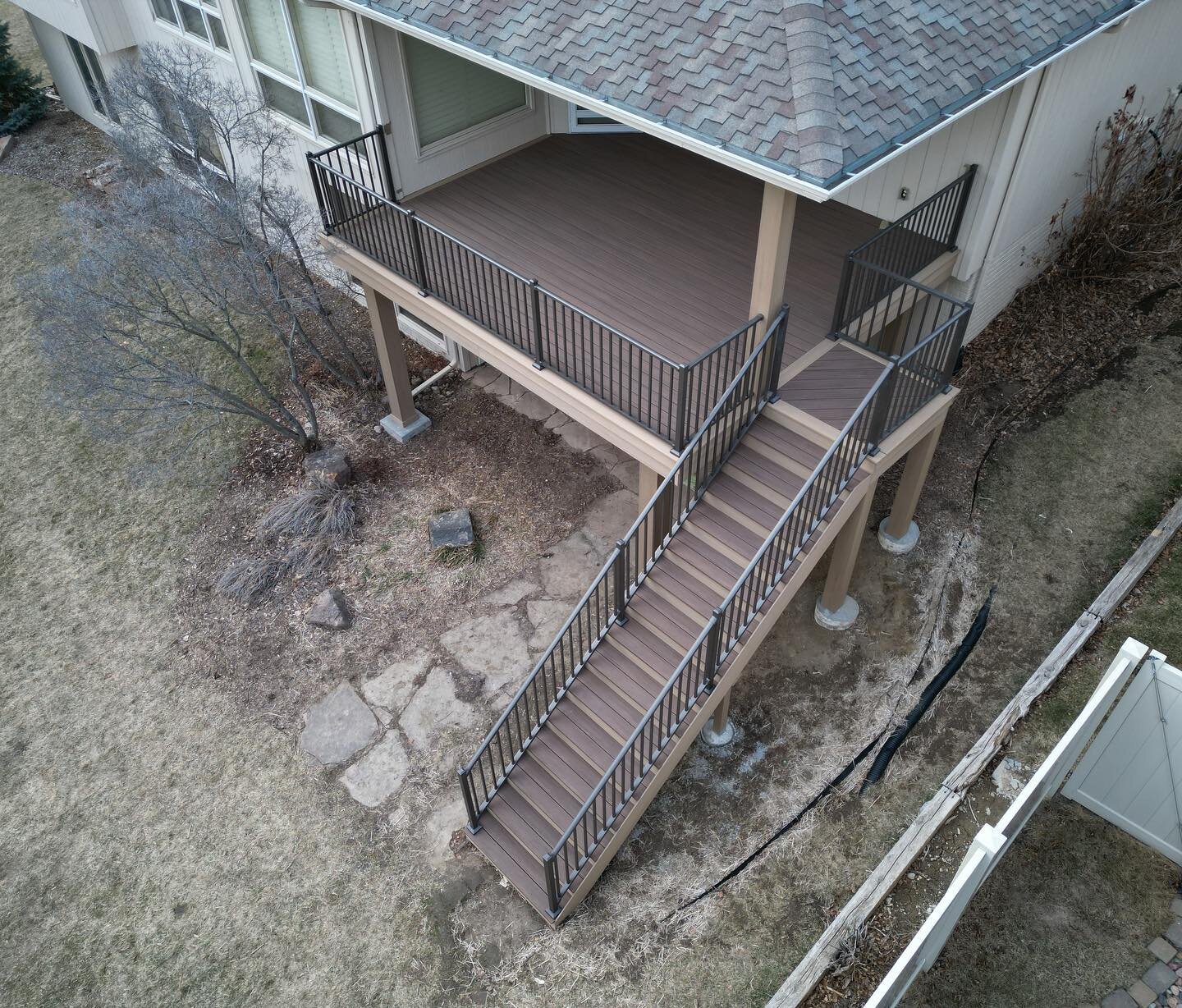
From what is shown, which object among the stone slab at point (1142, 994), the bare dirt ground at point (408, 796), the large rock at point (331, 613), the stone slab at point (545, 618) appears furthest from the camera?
the large rock at point (331, 613)

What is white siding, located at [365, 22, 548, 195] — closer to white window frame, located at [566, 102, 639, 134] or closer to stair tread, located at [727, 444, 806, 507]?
white window frame, located at [566, 102, 639, 134]

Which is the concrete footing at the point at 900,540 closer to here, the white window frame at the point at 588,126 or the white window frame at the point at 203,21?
the white window frame at the point at 588,126

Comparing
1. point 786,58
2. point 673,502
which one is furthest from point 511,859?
point 786,58

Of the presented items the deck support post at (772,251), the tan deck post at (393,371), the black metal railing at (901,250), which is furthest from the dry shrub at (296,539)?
the black metal railing at (901,250)

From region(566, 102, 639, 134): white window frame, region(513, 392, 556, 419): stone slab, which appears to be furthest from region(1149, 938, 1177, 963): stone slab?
region(566, 102, 639, 134): white window frame

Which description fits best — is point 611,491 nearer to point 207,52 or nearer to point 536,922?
point 536,922
